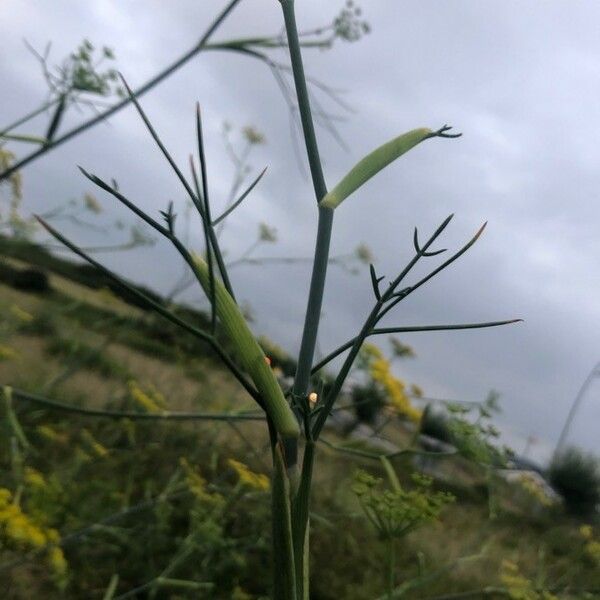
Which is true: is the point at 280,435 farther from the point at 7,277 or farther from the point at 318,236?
the point at 7,277

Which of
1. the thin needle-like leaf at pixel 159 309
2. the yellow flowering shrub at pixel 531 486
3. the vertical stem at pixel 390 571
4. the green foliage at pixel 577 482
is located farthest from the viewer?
the green foliage at pixel 577 482

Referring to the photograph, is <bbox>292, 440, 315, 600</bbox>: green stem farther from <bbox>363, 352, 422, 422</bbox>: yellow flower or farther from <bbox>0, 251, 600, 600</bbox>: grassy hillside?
<bbox>363, 352, 422, 422</bbox>: yellow flower

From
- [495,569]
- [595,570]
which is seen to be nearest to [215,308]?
[595,570]

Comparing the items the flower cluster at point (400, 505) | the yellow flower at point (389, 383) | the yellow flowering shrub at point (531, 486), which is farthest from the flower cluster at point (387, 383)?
the flower cluster at point (400, 505)

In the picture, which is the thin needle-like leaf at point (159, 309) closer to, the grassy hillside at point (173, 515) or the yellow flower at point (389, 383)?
the grassy hillside at point (173, 515)

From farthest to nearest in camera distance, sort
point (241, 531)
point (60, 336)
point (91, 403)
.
→ point (60, 336) → point (91, 403) → point (241, 531)

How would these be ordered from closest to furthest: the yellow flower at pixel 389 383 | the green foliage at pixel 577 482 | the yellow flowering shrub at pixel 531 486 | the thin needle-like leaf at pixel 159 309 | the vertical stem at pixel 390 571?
1. the thin needle-like leaf at pixel 159 309
2. the vertical stem at pixel 390 571
3. the yellow flower at pixel 389 383
4. the yellow flowering shrub at pixel 531 486
5. the green foliage at pixel 577 482
